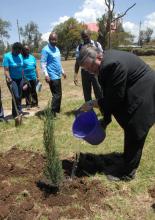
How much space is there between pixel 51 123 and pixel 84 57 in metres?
0.92

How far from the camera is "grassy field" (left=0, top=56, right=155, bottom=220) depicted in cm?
395

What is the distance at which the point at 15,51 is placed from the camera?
7.61 metres

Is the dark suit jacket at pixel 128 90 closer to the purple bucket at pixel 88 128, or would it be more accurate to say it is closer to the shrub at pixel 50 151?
the purple bucket at pixel 88 128

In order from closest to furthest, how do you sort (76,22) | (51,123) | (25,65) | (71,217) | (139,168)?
(71,217) < (51,123) < (139,168) < (25,65) < (76,22)

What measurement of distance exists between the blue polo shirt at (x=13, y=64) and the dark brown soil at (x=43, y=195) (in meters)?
3.23

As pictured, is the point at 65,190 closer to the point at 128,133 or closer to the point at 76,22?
the point at 128,133

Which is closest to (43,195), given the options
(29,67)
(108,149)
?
(108,149)

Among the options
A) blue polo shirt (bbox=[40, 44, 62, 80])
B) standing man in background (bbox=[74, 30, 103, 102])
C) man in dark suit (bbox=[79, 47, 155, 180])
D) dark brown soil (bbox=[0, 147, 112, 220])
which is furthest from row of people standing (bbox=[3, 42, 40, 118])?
man in dark suit (bbox=[79, 47, 155, 180])

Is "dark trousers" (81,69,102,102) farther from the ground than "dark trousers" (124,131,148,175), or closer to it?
farther from the ground

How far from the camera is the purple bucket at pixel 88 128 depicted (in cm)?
460

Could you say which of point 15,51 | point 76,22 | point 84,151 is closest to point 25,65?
point 15,51

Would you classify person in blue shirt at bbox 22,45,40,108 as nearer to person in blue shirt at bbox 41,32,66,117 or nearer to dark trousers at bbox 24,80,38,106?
dark trousers at bbox 24,80,38,106

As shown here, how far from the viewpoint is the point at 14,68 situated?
25.7 ft

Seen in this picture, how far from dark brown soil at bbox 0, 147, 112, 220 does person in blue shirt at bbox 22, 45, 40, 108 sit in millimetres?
4488
